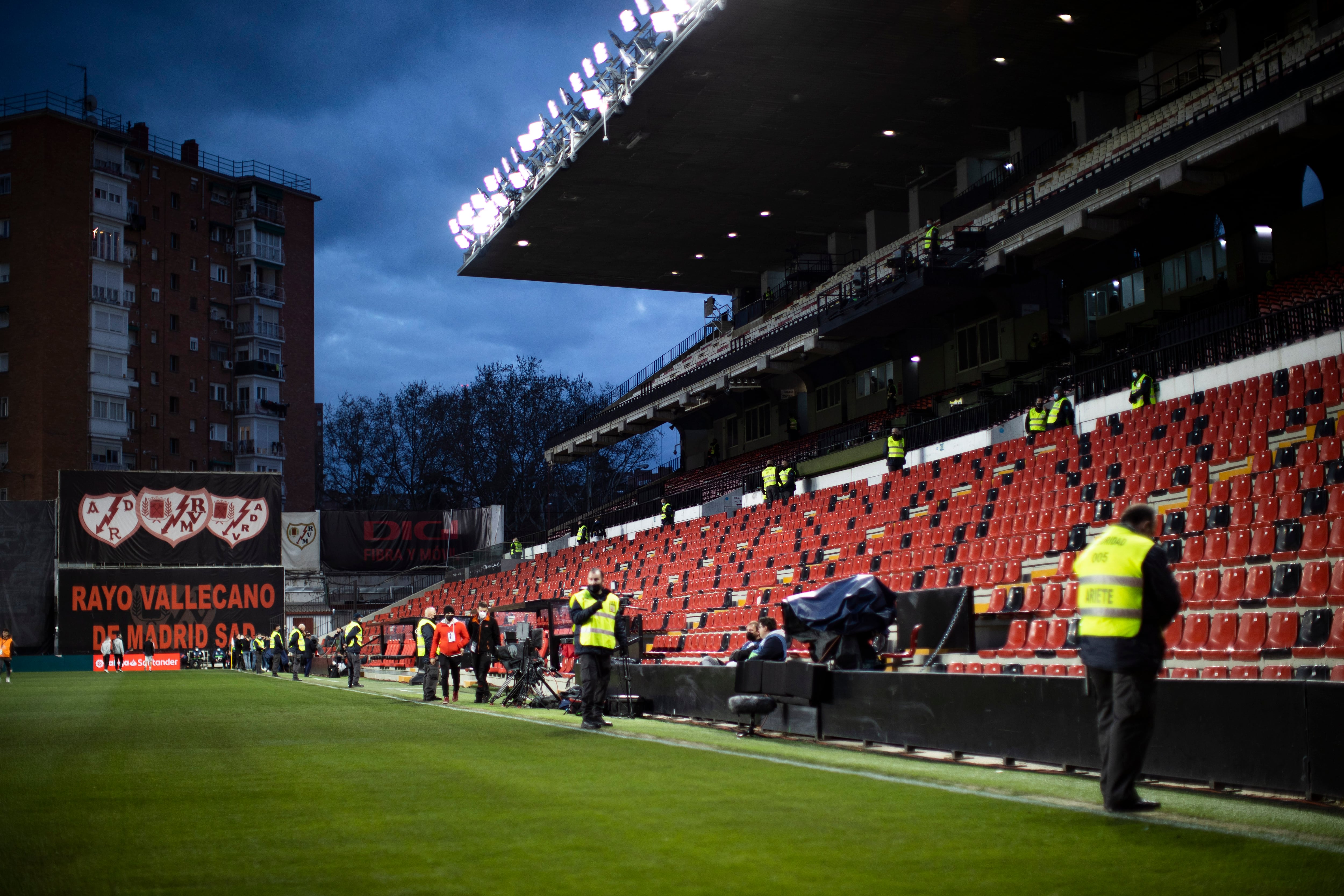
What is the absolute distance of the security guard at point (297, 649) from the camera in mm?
33656

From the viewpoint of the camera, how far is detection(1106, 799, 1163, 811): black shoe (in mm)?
6938

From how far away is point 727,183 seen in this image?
1613 inches

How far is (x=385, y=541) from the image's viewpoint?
5484 centimetres

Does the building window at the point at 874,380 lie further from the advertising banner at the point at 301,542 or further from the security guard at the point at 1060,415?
the advertising banner at the point at 301,542

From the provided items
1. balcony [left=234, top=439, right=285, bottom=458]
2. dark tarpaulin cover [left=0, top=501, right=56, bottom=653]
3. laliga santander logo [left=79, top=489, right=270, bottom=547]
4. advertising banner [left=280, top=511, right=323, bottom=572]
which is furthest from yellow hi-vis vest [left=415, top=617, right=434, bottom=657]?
balcony [left=234, top=439, right=285, bottom=458]

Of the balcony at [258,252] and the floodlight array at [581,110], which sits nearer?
the floodlight array at [581,110]

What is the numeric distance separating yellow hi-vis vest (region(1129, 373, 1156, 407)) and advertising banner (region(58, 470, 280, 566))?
35797 mm

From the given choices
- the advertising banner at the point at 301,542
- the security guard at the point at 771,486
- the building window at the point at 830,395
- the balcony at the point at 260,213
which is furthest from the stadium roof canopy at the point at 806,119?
the balcony at the point at 260,213

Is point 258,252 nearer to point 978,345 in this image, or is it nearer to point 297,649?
point 297,649

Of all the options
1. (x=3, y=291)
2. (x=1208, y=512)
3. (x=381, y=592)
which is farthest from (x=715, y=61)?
(x=3, y=291)

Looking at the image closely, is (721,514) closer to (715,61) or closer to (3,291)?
(715,61)

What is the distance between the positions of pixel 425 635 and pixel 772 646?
9.48m

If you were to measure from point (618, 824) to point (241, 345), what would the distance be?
239 ft

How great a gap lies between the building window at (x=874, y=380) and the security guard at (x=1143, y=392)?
731 inches
